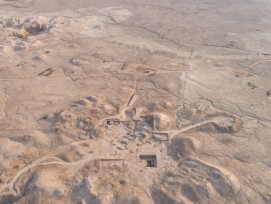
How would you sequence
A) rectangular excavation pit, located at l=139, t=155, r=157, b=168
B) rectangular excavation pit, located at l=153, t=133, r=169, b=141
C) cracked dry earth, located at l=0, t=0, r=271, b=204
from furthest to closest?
rectangular excavation pit, located at l=153, t=133, r=169, b=141
rectangular excavation pit, located at l=139, t=155, r=157, b=168
cracked dry earth, located at l=0, t=0, r=271, b=204

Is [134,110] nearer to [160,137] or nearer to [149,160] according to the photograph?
[160,137]

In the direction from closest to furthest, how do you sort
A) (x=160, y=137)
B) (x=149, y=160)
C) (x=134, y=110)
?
1. (x=149, y=160)
2. (x=160, y=137)
3. (x=134, y=110)

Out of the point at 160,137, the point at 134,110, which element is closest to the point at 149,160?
the point at 160,137

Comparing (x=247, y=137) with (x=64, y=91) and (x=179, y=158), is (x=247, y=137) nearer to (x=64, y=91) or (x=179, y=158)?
(x=179, y=158)

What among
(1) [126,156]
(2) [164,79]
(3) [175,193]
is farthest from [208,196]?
(2) [164,79]

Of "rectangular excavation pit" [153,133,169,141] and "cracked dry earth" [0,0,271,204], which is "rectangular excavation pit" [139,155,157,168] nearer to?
"cracked dry earth" [0,0,271,204]

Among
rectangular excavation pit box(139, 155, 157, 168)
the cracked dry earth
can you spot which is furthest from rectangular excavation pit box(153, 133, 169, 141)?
rectangular excavation pit box(139, 155, 157, 168)
